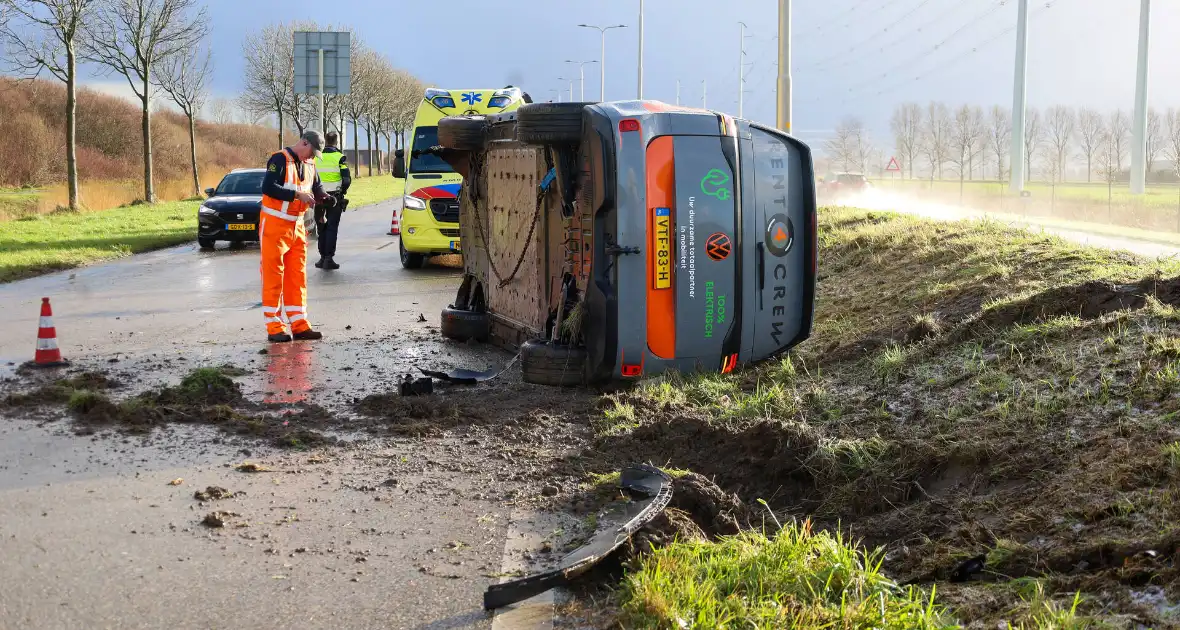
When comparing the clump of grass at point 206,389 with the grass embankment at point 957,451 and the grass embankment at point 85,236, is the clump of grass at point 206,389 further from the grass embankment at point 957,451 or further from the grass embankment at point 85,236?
the grass embankment at point 85,236

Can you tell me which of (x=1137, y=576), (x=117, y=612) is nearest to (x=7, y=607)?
(x=117, y=612)

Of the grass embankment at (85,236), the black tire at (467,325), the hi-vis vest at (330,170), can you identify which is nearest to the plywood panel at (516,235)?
the black tire at (467,325)

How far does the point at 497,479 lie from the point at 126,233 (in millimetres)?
19955

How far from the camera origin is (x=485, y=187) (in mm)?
10227

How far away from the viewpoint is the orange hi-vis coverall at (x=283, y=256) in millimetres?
10500

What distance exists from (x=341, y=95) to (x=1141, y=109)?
37.8 meters

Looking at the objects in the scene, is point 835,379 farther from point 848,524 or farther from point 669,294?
point 848,524

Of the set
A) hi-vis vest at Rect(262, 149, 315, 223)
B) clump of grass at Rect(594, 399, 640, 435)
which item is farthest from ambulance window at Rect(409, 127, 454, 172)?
clump of grass at Rect(594, 399, 640, 435)

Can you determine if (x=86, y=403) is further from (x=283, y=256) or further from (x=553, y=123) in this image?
(x=283, y=256)

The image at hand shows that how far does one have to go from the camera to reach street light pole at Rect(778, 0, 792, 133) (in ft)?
65.1

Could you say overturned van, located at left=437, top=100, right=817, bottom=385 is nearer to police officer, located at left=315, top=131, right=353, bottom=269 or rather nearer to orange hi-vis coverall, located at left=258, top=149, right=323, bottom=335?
orange hi-vis coverall, located at left=258, top=149, right=323, bottom=335

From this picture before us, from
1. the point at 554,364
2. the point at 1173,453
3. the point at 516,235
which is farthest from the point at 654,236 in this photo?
the point at 1173,453

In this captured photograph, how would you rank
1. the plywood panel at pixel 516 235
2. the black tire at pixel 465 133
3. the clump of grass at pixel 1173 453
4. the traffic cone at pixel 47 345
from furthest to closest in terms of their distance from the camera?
1. the black tire at pixel 465 133
2. the traffic cone at pixel 47 345
3. the plywood panel at pixel 516 235
4. the clump of grass at pixel 1173 453

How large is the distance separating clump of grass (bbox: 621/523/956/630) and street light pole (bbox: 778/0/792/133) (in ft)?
53.6
